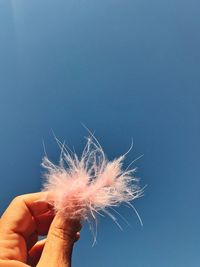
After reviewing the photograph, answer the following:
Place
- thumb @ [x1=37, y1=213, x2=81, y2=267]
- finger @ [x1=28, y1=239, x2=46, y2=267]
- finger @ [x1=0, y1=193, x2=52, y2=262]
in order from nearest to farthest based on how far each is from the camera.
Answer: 1. thumb @ [x1=37, y1=213, x2=81, y2=267]
2. finger @ [x1=0, y1=193, x2=52, y2=262]
3. finger @ [x1=28, y1=239, x2=46, y2=267]

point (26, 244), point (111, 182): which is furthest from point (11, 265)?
point (111, 182)

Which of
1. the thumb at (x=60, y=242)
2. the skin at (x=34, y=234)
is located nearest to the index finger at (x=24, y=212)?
the skin at (x=34, y=234)

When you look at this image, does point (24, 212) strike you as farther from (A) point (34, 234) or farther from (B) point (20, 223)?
(A) point (34, 234)

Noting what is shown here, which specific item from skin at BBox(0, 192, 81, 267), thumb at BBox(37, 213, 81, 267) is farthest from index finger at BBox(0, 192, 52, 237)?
thumb at BBox(37, 213, 81, 267)

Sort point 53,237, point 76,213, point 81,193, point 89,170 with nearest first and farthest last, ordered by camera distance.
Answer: point 53,237 → point 76,213 → point 81,193 → point 89,170

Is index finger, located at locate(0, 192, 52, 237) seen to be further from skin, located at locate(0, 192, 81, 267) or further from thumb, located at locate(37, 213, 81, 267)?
thumb, located at locate(37, 213, 81, 267)

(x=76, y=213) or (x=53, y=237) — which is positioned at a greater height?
(x=76, y=213)

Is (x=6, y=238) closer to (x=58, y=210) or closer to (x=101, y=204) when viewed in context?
(x=58, y=210)
